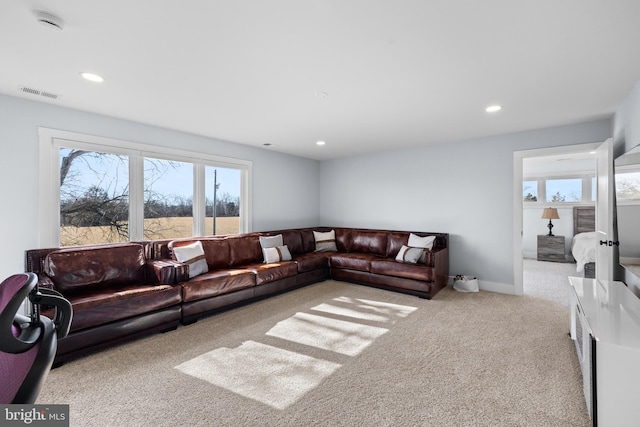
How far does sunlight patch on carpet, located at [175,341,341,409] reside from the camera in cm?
212

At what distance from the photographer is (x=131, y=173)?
393 centimetres

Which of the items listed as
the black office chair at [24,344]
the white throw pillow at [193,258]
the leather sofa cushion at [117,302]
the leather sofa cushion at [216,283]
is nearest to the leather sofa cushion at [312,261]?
the leather sofa cushion at [216,283]

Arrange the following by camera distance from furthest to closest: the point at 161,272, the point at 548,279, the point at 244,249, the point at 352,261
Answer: the point at 548,279
the point at 352,261
the point at 244,249
the point at 161,272

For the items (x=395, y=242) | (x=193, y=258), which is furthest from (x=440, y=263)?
(x=193, y=258)

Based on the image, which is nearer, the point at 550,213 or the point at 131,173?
the point at 131,173

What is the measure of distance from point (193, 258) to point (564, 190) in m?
8.48

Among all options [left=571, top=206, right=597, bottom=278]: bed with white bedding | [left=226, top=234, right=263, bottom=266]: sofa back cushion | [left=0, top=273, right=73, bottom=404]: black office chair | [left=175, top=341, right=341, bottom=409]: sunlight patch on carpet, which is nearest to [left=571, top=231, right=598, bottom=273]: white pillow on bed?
[left=571, top=206, right=597, bottom=278]: bed with white bedding

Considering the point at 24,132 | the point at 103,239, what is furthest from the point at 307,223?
the point at 24,132

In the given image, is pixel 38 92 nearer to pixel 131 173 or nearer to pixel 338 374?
pixel 131 173

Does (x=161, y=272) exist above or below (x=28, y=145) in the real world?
below

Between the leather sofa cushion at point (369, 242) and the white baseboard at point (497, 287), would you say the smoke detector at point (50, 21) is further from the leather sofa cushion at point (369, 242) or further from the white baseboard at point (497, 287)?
the white baseboard at point (497, 287)

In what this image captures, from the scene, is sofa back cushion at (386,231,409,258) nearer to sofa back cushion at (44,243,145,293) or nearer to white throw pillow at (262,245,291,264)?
white throw pillow at (262,245,291,264)

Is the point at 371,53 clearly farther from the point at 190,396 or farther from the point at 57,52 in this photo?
the point at 190,396

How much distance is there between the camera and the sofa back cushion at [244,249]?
15.0 ft
